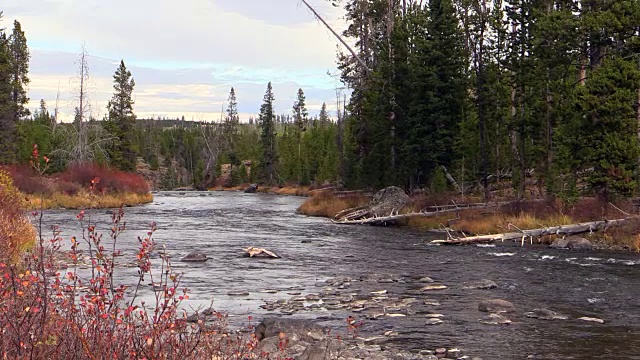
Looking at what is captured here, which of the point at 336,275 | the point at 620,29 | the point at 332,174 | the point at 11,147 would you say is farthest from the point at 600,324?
the point at 332,174

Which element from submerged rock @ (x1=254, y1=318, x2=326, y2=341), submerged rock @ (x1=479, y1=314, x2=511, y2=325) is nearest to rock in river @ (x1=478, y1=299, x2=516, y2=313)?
submerged rock @ (x1=479, y1=314, x2=511, y2=325)

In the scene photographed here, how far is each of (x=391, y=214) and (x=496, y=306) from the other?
73.2 ft

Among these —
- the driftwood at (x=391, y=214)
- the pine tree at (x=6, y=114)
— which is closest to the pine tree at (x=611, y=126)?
the driftwood at (x=391, y=214)

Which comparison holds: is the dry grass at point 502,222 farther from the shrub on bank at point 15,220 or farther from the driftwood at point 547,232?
the shrub on bank at point 15,220

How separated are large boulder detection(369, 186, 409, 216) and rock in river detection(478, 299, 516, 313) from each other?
2239 centimetres

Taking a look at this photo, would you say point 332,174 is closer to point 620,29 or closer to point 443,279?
point 620,29

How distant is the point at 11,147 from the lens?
2382 inches

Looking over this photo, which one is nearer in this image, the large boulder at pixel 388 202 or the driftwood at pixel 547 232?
the driftwood at pixel 547 232

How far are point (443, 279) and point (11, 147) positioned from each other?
55740 millimetres

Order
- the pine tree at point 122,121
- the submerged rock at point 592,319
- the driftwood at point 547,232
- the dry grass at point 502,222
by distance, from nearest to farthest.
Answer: the submerged rock at point 592,319 → the driftwood at point 547,232 → the dry grass at point 502,222 → the pine tree at point 122,121

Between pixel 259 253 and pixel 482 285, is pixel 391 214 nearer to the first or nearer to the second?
pixel 259 253

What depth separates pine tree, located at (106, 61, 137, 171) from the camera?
73.7m

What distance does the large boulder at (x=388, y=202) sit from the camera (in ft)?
123

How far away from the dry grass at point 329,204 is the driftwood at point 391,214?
3.33 m
